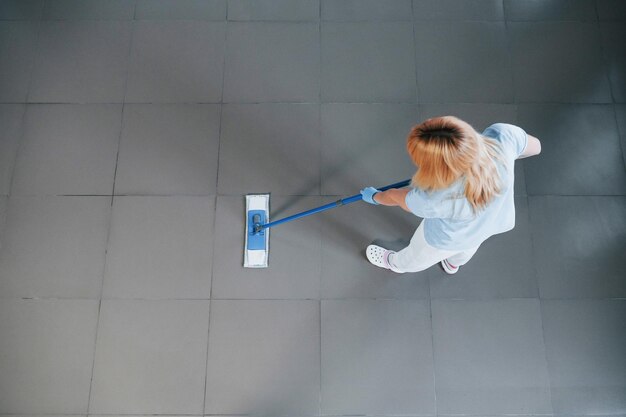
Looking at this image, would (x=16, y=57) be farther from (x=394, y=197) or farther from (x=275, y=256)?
(x=394, y=197)

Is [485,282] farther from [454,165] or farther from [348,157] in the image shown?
[454,165]

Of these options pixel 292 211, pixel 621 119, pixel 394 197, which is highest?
pixel 621 119

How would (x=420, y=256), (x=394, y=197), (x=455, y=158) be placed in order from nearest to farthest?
(x=455, y=158) < (x=394, y=197) < (x=420, y=256)

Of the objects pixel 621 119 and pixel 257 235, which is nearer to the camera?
pixel 257 235

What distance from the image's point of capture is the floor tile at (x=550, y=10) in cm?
253

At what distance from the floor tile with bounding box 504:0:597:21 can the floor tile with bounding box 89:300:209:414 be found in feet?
8.04

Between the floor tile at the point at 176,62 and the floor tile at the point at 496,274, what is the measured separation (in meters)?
1.59

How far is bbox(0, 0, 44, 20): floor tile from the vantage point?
252 cm

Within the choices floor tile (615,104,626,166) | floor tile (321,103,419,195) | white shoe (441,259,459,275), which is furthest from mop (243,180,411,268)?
floor tile (615,104,626,166)

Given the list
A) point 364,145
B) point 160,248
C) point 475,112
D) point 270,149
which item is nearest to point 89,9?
point 270,149

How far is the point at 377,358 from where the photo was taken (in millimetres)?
2000

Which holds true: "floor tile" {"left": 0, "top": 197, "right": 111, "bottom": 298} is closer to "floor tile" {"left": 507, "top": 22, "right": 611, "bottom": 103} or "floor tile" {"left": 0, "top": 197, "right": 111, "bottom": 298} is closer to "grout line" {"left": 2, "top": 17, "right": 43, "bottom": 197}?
"grout line" {"left": 2, "top": 17, "right": 43, "bottom": 197}

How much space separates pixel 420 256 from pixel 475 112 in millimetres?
1068

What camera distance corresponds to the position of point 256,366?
1.99 metres
